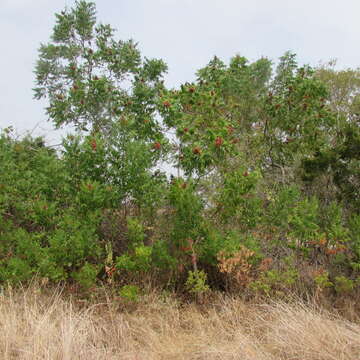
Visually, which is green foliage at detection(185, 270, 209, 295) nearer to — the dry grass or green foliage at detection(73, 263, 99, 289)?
the dry grass

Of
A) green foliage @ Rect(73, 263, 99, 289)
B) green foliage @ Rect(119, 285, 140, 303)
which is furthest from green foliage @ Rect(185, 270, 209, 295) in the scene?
green foliage @ Rect(73, 263, 99, 289)

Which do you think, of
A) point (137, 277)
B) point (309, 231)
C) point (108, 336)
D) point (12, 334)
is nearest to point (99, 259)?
point (137, 277)

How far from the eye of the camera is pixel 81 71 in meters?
9.05

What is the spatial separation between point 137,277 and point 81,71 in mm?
5905

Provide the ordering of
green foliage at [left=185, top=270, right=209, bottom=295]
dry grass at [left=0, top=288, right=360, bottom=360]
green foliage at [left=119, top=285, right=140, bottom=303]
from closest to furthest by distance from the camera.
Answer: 1. dry grass at [left=0, top=288, right=360, bottom=360]
2. green foliage at [left=119, top=285, right=140, bottom=303]
3. green foliage at [left=185, top=270, right=209, bottom=295]

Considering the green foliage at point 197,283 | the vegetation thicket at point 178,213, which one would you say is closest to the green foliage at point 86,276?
the vegetation thicket at point 178,213

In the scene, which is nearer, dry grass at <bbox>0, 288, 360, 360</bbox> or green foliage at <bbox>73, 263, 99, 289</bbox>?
dry grass at <bbox>0, 288, 360, 360</bbox>

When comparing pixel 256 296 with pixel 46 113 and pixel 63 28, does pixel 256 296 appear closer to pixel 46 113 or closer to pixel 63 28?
pixel 46 113

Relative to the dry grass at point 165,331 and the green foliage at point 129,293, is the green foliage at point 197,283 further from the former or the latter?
the green foliage at point 129,293

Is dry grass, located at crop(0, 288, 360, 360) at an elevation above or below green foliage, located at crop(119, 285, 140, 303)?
below

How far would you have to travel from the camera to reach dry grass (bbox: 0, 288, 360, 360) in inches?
134

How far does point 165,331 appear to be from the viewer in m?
4.18

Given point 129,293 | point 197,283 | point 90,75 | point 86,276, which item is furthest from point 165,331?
point 90,75

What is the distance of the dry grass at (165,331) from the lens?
3.41 metres
